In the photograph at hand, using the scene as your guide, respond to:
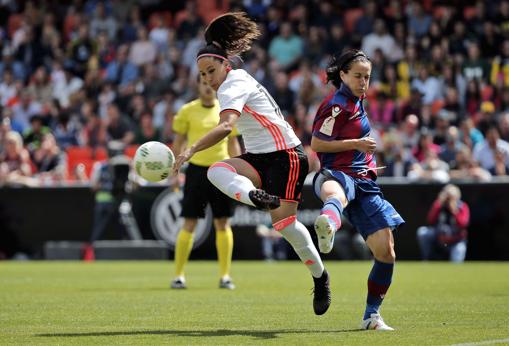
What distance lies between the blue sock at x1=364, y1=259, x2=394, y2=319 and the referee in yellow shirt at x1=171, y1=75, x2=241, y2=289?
464 cm

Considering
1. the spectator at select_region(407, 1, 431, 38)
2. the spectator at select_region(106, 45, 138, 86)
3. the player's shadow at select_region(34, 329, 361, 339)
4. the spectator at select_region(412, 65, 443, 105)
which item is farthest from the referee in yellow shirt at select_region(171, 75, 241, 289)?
the spectator at select_region(106, 45, 138, 86)

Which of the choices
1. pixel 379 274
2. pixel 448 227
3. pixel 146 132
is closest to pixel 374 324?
pixel 379 274

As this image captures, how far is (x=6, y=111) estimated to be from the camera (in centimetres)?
2678

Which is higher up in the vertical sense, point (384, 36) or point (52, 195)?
point (384, 36)

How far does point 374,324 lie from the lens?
7.74 meters

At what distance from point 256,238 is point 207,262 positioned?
112 centimetres

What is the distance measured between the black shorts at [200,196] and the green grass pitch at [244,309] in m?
0.92

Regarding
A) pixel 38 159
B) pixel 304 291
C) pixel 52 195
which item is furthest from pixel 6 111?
pixel 304 291

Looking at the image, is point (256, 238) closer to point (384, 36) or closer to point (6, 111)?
point (384, 36)

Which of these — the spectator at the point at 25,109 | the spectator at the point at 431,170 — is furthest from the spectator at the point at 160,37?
the spectator at the point at 431,170

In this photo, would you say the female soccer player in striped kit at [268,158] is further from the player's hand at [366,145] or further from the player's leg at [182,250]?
the player's leg at [182,250]

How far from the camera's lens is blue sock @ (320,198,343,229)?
736 cm

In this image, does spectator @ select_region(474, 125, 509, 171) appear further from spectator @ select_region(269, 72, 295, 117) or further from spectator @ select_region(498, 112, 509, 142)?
spectator @ select_region(269, 72, 295, 117)

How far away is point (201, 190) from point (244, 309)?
3212mm
